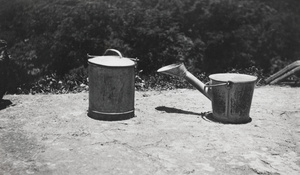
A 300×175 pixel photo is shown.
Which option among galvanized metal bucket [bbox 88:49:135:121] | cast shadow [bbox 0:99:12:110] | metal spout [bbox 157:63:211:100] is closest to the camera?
galvanized metal bucket [bbox 88:49:135:121]

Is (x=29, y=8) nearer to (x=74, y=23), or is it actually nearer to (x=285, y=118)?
(x=74, y=23)

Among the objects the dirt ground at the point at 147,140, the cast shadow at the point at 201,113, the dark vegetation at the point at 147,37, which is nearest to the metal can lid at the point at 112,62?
the dirt ground at the point at 147,140

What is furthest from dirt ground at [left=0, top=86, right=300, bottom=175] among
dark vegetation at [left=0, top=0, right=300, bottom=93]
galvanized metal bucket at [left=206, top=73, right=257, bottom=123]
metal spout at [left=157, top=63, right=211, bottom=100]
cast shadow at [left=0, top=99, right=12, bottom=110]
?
dark vegetation at [left=0, top=0, right=300, bottom=93]

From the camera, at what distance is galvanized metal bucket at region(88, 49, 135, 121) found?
16.9ft

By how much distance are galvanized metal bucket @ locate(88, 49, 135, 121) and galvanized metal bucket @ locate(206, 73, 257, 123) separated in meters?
1.15

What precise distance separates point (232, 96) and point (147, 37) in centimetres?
328

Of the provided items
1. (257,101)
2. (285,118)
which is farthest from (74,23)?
(285,118)

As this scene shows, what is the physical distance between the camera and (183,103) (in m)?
→ 6.31

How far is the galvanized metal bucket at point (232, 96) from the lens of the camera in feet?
16.5

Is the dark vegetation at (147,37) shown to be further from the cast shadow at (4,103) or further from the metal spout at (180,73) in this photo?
the metal spout at (180,73)

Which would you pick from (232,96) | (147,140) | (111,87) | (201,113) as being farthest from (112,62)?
(232,96)

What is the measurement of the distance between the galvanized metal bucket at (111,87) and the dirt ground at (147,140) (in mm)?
163

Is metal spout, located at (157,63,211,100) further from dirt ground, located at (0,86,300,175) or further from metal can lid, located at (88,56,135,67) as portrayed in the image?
metal can lid, located at (88,56,135,67)

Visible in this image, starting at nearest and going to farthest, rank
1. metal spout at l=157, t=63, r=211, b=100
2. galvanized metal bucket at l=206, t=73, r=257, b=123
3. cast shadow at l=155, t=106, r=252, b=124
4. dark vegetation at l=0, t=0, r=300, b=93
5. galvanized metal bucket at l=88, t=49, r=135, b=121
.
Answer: galvanized metal bucket at l=206, t=73, r=257, b=123, galvanized metal bucket at l=88, t=49, r=135, b=121, cast shadow at l=155, t=106, r=252, b=124, metal spout at l=157, t=63, r=211, b=100, dark vegetation at l=0, t=0, r=300, b=93
